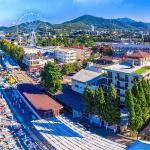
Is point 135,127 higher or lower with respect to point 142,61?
lower

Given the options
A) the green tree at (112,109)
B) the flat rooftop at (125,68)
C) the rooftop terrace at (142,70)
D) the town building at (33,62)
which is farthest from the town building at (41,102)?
the town building at (33,62)

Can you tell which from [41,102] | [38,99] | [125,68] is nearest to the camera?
[125,68]

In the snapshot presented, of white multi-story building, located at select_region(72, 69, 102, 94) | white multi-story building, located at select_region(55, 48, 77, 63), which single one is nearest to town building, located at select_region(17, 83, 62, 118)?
white multi-story building, located at select_region(72, 69, 102, 94)

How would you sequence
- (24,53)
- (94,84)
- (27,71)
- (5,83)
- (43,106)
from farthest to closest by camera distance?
(24,53) < (27,71) < (5,83) < (94,84) < (43,106)

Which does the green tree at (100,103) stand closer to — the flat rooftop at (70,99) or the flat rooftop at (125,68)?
the flat rooftop at (70,99)

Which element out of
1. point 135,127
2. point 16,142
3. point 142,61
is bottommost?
point 16,142

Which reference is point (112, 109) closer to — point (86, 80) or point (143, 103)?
point (143, 103)

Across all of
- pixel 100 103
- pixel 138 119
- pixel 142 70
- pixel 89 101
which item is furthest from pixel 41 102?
pixel 138 119

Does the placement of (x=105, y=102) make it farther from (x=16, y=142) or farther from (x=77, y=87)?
(x=77, y=87)

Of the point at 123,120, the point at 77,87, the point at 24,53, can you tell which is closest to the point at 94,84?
the point at 77,87
